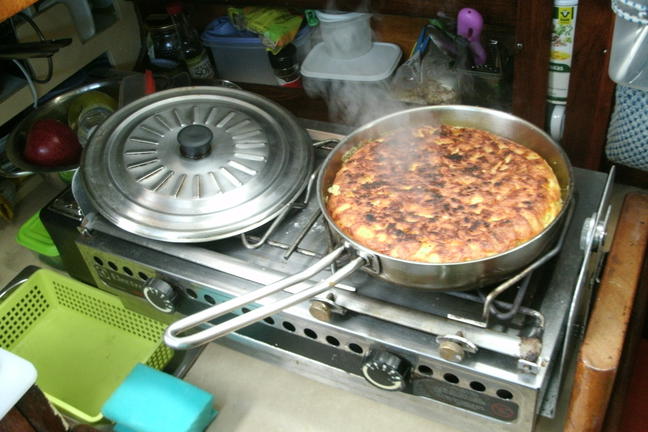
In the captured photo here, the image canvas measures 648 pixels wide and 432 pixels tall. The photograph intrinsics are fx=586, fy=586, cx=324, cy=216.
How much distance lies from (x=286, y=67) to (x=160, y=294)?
0.87 metres

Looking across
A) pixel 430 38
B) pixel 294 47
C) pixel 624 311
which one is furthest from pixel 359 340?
pixel 294 47

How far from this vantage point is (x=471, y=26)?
135 centimetres

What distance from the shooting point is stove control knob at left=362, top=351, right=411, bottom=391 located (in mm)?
957

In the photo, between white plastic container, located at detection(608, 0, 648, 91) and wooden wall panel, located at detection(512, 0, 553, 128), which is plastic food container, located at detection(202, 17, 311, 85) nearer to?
wooden wall panel, located at detection(512, 0, 553, 128)

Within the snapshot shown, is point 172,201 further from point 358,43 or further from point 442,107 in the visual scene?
point 358,43

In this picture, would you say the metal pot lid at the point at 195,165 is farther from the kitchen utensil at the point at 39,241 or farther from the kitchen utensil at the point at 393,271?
the kitchen utensil at the point at 39,241

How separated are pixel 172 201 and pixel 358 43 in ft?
2.52

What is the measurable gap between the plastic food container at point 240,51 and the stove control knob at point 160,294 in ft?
2.89

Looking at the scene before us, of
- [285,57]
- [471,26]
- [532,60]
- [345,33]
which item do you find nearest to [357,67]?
[345,33]

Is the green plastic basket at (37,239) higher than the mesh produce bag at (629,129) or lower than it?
lower

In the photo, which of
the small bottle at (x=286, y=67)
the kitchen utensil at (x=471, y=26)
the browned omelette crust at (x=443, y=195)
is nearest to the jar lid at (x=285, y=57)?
the small bottle at (x=286, y=67)

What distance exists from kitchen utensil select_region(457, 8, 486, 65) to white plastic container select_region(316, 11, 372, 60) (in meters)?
0.30

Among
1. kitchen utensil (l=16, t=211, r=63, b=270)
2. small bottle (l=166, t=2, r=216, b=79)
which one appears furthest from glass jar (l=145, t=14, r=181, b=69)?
kitchen utensil (l=16, t=211, r=63, b=270)

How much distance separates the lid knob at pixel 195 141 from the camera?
1207 millimetres
